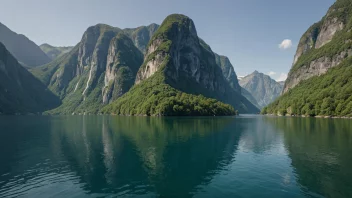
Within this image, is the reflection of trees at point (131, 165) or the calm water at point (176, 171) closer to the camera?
the calm water at point (176, 171)

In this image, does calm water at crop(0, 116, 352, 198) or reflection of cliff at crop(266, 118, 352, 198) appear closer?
calm water at crop(0, 116, 352, 198)

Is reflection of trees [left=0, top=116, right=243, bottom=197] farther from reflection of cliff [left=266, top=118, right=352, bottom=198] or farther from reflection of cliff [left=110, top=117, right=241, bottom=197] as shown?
reflection of cliff [left=266, top=118, right=352, bottom=198]

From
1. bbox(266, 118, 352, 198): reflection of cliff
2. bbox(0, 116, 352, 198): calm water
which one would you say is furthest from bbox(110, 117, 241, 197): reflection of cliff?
bbox(266, 118, 352, 198): reflection of cliff

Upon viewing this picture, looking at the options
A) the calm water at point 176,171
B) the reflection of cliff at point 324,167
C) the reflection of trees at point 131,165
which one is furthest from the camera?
the reflection of trees at point 131,165

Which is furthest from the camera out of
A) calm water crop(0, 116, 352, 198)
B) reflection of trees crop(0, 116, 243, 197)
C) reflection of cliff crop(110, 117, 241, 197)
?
reflection of cliff crop(110, 117, 241, 197)

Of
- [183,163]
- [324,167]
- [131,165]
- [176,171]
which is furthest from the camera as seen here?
[183,163]

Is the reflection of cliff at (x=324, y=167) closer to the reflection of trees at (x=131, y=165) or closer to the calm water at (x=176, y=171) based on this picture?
the calm water at (x=176, y=171)

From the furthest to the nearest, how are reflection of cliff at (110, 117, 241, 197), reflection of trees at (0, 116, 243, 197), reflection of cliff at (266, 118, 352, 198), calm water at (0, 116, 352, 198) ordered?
reflection of cliff at (110, 117, 241, 197), reflection of trees at (0, 116, 243, 197), reflection of cliff at (266, 118, 352, 198), calm water at (0, 116, 352, 198)

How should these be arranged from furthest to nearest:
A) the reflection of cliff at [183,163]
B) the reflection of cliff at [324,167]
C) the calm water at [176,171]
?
the reflection of cliff at [183,163] < the reflection of cliff at [324,167] < the calm water at [176,171]

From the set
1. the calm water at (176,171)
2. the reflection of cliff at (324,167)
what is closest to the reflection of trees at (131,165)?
the calm water at (176,171)

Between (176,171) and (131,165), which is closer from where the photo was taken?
(176,171)

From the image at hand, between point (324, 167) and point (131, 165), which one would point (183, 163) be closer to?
point (131, 165)

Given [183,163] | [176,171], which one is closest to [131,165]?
[176,171]
